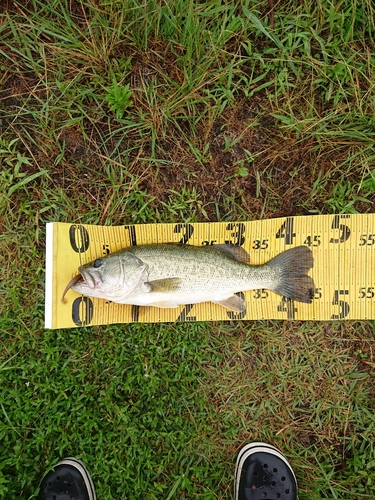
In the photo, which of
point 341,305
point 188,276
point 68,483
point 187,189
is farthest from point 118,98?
point 68,483

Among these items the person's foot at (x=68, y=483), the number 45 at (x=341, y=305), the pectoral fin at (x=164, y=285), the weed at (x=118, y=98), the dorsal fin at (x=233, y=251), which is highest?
the weed at (x=118, y=98)

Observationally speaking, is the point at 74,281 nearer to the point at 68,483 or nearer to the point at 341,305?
the point at 68,483

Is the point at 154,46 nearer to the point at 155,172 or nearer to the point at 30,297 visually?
the point at 155,172

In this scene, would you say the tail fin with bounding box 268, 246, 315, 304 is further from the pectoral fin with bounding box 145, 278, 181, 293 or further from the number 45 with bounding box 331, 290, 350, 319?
the pectoral fin with bounding box 145, 278, 181, 293

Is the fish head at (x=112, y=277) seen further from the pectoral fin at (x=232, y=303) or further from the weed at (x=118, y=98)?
the weed at (x=118, y=98)

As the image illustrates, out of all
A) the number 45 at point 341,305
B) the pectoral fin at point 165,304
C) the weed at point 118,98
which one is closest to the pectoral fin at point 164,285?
the pectoral fin at point 165,304

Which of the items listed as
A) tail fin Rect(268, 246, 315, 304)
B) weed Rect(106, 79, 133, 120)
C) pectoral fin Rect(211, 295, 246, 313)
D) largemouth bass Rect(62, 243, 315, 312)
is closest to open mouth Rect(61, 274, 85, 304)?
largemouth bass Rect(62, 243, 315, 312)
